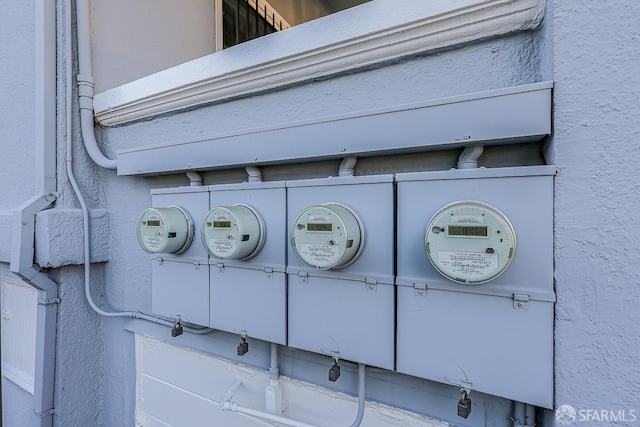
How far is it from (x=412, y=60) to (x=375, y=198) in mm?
381

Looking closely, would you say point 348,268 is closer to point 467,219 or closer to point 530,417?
point 467,219

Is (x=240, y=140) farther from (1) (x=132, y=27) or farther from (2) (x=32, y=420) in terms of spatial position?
(2) (x=32, y=420)

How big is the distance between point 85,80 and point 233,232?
1153mm

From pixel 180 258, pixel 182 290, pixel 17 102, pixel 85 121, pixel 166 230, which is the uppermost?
pixel 17 102

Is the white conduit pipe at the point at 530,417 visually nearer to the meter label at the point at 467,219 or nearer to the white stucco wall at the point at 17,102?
the meter label at the point at 467,219

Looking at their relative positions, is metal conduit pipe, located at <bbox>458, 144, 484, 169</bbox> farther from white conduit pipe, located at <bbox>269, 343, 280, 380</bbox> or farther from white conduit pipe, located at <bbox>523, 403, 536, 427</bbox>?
white conduit pipe, located at <bbox>269, 343, 280, 380</bbox>

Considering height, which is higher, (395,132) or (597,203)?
(395,132)

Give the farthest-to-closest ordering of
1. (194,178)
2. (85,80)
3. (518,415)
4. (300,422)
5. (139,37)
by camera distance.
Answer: (139,37) < (85,80) < (194,178) < (300,422) < (518,415)

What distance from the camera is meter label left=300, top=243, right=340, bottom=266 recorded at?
2.42 ft

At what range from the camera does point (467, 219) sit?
2.05ft

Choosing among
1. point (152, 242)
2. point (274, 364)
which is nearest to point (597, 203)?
point (274, 364)

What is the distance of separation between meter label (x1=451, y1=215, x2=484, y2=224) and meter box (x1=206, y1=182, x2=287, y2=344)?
0.44 m

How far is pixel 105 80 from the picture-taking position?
1.49 meters

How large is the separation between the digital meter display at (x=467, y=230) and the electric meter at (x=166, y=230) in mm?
798
